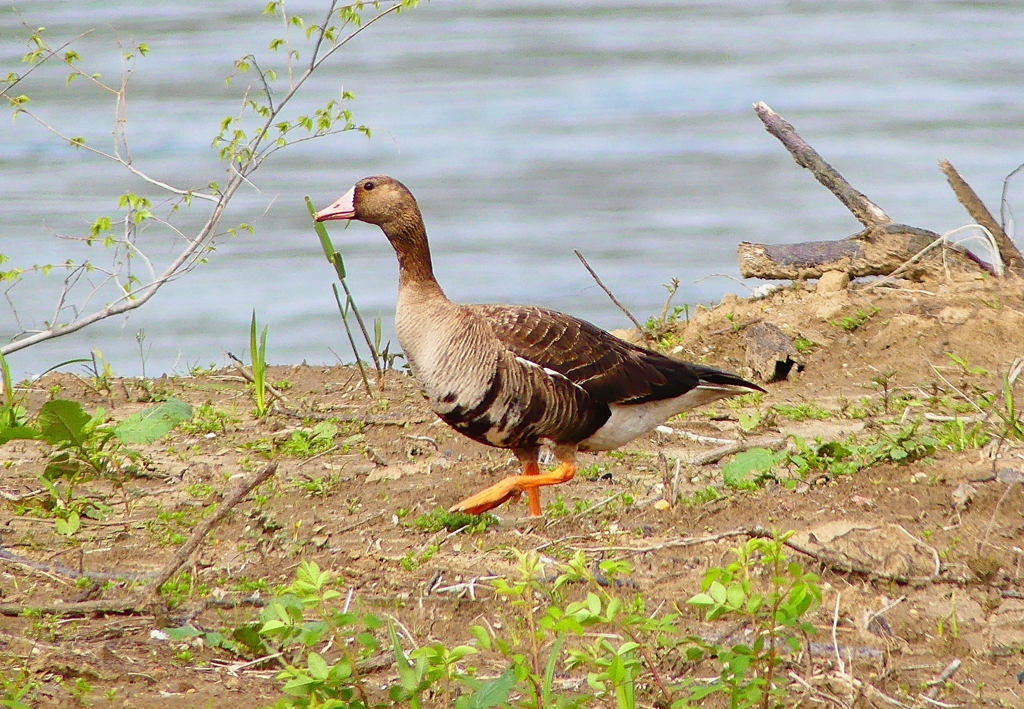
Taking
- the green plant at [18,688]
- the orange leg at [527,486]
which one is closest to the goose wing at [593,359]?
the orange leg at [527,486]

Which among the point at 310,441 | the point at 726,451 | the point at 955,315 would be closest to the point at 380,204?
the point at 310,441

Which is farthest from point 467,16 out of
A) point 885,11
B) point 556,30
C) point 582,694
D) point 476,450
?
point 582,694

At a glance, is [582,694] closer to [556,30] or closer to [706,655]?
[706,655]

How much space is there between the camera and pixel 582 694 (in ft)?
11.4

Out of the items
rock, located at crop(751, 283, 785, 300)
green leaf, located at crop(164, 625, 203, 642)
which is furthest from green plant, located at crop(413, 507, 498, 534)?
rock, located at crop(751, 283, 785, 300)

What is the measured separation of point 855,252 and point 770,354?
1.38 metres

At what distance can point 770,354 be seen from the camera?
7031 mm

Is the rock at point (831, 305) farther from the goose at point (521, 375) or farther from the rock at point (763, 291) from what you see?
the goose at point (521, 375)

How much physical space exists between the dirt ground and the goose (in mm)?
223

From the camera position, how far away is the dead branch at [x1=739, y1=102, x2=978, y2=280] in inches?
311

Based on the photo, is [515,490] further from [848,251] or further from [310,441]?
[848,251]

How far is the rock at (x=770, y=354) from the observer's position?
7012 mm

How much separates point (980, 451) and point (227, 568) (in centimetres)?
295

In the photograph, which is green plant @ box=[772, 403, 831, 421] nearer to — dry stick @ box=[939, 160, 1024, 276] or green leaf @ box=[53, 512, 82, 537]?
dry stick @ box=[939, 160, 1024, 276]
